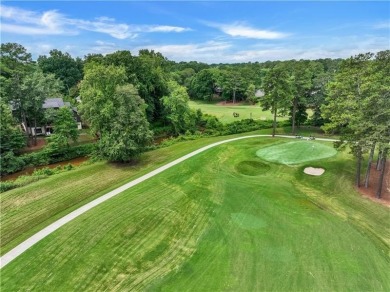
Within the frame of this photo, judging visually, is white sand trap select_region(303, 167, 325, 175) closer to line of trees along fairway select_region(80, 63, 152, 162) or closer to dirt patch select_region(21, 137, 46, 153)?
line of trees along fairway select_region(80, 63, 152, 162)

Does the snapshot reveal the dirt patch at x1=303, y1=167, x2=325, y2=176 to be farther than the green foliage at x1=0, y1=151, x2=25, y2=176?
No

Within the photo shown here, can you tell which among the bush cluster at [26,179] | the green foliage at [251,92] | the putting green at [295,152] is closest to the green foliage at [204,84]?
the green foliage at [251,92]

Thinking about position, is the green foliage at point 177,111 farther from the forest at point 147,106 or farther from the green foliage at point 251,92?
the green foliage at point 251,92

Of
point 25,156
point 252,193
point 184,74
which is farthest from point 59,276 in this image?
point 184,74

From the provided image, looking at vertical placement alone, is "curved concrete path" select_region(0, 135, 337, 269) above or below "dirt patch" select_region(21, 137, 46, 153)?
below

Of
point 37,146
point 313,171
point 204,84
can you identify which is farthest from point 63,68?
point 313,171

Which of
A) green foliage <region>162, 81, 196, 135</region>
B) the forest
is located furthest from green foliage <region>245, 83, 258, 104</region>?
green foliage <region>162, 81, 196, 135</region>

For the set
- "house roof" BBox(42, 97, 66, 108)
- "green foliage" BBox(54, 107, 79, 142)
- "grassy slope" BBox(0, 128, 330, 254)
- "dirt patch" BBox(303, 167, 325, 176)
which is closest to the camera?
"grassy slope" BBox(0, 128, 330, 254)
